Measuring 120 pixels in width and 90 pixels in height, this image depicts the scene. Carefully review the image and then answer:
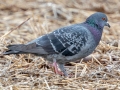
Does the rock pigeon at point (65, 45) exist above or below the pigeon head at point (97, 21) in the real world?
below

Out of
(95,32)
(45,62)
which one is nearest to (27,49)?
(45,62)

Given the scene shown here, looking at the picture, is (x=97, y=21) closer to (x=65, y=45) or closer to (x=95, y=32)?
(x=95, y=32)

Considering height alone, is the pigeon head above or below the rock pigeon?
above

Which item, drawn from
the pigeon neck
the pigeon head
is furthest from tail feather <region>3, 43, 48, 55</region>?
the pigeon head

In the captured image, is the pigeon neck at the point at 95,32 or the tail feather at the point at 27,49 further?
the pigeon neck at the point at 95,32

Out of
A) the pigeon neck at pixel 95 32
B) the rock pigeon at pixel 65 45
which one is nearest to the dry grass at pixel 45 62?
the rock pigeon at pixel 65 45

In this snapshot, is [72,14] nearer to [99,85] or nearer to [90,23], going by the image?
[90,23]

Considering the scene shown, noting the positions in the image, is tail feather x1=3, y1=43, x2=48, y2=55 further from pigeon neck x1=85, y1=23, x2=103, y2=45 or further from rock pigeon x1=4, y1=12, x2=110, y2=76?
pigeon neck x1=85, y1=23, x2=103, y2=45

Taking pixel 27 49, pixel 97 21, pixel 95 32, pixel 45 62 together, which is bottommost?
pixel 45 62

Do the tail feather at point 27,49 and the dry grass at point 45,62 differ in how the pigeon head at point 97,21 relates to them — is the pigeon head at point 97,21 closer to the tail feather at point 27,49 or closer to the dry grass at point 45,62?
the dry grass at point 45,62
